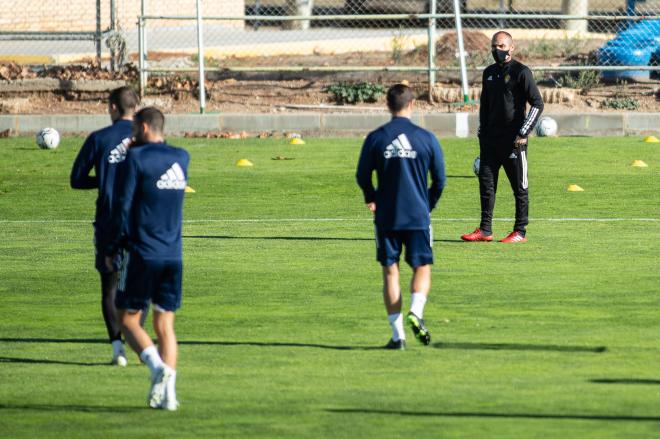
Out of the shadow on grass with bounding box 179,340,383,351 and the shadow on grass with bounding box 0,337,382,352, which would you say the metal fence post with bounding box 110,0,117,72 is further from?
the shadow on grass with bounding box 179,340,383,351

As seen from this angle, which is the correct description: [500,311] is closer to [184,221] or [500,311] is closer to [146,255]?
[146,255]

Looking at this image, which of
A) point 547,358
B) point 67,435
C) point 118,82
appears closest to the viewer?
point 67,435

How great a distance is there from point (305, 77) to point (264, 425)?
20.8m

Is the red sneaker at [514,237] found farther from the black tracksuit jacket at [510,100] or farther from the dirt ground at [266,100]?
the dirt ground at [266,100]

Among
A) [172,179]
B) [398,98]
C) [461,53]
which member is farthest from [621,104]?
[172,179]

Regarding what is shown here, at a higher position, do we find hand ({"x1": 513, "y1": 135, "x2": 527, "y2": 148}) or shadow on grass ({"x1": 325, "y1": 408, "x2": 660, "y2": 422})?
hand ({"x1": 513, "y1": 135, "x2": 527, "y2": 148})

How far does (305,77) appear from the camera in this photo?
91.2 feet

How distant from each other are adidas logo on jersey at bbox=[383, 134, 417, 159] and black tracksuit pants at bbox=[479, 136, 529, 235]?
4808 millimetres

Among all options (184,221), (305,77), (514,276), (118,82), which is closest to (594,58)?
(305,77)

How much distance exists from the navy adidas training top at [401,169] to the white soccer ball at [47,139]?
45.3 ft

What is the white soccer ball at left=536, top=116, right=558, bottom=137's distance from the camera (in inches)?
930

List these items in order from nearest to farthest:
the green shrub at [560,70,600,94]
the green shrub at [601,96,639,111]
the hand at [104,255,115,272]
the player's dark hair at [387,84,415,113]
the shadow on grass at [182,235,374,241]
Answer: the hand at [104,255,115,272] < the player's dark hair at [387,84,415,113] < the shadow on grass at [182,235,374,241] < the green shrub at [601,96,639,111] < the green shrub at [560,70,600,94]

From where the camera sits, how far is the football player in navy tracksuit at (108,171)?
28.8 ft

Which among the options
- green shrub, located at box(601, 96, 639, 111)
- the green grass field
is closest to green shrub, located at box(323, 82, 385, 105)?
green shrub, located at box(601, 96, 639, 111)
